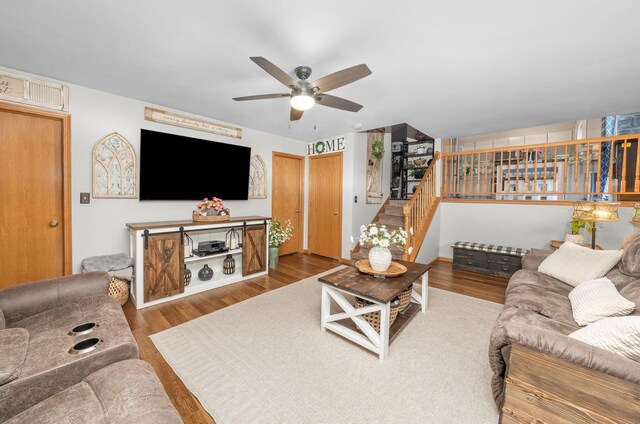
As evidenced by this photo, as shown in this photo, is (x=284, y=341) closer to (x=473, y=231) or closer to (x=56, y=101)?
(x=56, y=101)

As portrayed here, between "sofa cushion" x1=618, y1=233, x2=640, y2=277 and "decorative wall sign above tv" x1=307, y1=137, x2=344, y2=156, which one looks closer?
"sofa cushion" x1=618, y1=233, x2=640, y2=277

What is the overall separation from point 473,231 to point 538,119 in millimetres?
1993

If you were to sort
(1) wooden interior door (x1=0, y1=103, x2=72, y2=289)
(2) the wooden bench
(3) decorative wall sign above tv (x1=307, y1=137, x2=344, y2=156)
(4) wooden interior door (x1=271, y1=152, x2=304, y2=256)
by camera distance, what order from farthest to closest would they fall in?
(4) wooden interior door (x1=271, y1=152, x2=304, y2=256) → (3) decorative wall sign above tv (x1=307, y1=137, x2=344, y2=156) → (2) the wooden bench → (1) wooden interior door (x1=0, y1=103, x2=72, y2=289)

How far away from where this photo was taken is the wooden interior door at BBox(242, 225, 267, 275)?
3.60m

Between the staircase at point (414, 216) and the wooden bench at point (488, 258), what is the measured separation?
2.41ft

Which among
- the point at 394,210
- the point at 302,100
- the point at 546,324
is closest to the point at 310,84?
the point at 302,100

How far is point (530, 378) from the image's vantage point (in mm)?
997

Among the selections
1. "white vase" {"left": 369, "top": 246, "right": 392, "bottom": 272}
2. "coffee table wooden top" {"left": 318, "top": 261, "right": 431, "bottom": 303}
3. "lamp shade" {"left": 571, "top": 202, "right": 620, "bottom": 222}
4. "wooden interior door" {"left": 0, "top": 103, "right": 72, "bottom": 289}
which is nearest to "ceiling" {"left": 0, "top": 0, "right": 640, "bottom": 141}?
"wooden interior door" {"left": 0, "top": 103, "right": 72, "bottom": 289}

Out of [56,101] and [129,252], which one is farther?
[129,252]

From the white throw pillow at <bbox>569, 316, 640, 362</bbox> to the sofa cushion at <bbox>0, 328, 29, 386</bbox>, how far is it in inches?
97.7

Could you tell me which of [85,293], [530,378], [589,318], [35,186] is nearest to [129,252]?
[35,186]

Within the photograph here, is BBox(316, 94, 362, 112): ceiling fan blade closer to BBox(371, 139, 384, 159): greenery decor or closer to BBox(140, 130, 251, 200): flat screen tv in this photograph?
BBox(140, 130, 251, 200): flat screen tv

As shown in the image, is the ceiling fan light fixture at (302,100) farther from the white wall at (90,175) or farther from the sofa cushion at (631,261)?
the sofa cushion at (631,261)

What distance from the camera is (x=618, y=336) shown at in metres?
1.09
